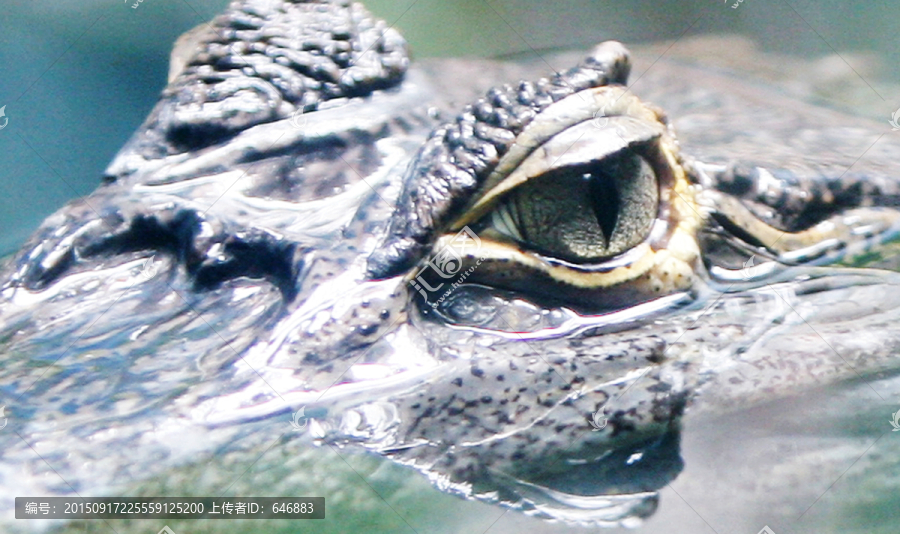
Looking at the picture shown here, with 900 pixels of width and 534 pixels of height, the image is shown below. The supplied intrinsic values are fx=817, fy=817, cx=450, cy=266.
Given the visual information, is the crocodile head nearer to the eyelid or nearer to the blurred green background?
the eyelid

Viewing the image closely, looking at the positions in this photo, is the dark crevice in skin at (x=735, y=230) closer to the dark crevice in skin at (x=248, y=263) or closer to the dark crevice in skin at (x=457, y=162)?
the dark crevice in skin at (x=457, y=162)

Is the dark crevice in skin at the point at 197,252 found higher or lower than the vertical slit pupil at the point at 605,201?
lower

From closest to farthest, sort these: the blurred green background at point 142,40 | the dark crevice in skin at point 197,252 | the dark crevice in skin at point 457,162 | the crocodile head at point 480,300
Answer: the crocodile head at point 480,300 < the dark crevice in skin at point 457,162 < the dark crevice in skin at point 197,252 < the blurred green background at point 142,40

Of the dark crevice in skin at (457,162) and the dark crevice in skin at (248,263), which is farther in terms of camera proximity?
the dark crevice in skin at (248,263)

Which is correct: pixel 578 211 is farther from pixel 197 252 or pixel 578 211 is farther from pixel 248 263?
pixel 197 252

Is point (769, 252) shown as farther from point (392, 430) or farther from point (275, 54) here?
point (275, 54)

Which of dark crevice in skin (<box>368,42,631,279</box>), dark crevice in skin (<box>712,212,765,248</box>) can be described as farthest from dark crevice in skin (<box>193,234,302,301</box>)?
dark crevice in skin (<box>712,212,765,248</box>)

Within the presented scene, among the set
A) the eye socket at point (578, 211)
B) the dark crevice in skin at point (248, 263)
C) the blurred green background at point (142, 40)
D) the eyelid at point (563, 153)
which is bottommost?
the blurred green background at point (142, 40)

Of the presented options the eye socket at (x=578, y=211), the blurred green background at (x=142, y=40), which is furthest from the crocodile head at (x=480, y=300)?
the blurred green background at (x=142, y=40)
